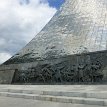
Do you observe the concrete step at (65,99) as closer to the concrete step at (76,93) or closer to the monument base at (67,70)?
the concrete step at (76,93)

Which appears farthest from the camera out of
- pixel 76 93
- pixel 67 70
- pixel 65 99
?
pixel 67 70

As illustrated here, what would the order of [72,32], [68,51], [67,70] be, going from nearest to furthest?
[67,70], [68,51], [72,32]

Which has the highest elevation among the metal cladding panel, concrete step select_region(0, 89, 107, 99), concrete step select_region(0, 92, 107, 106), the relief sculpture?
the metal cladding panel

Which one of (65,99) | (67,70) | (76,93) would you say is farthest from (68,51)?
(65,99)

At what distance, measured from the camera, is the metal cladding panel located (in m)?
14.9

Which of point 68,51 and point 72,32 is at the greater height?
point 72,32

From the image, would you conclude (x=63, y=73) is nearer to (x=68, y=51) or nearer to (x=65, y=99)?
(x=68, y=51)

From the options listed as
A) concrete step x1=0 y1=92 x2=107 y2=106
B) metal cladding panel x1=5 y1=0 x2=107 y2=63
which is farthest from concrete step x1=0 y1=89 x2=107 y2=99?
metal cladding panel x1=5 y1=0 x2=107 y2=63

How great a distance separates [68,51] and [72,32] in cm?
188

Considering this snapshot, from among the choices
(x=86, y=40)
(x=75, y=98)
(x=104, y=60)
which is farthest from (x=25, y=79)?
(x=75, y=98)

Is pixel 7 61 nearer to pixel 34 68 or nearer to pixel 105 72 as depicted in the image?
pixel 34 68

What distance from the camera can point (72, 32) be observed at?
53.8ft

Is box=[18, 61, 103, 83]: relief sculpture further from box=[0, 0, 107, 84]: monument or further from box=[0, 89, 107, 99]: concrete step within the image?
box=[0, 89, 107, 99]: concrete step

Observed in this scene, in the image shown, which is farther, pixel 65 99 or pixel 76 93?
pixel 76 93
